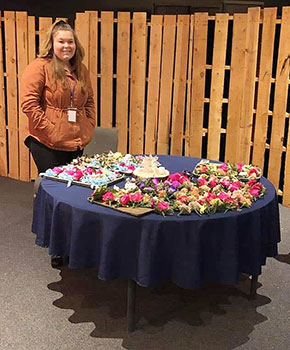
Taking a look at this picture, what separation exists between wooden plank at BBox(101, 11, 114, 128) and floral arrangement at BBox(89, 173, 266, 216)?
248 cm

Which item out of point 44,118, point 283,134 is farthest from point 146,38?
point 44,118

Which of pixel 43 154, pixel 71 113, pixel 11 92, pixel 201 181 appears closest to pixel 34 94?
pixel 71 113

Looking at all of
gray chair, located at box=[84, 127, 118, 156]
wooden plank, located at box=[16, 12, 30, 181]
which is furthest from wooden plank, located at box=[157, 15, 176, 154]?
wooden plank, located at box=[16, 12, 30, 181]

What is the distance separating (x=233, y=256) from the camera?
2.51 metres

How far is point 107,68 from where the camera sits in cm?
519

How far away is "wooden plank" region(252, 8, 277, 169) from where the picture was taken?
4.64 m

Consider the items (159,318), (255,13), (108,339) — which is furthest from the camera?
(255,13)

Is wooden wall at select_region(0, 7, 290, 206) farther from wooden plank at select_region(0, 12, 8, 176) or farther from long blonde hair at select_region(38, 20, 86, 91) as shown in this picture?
long blonde hair at select_region(38, 20, 86, 91)

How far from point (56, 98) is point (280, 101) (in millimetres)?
2366

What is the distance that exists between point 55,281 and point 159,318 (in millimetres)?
813

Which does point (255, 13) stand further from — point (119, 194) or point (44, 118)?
point (119, 194)

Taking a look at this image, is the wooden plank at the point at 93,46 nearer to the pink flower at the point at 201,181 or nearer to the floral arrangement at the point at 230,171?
the floral arrangement at the point at 230,171

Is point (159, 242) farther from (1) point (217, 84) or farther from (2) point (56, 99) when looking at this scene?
(1) point (217, 84)

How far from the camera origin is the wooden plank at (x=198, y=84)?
15.9 ft
